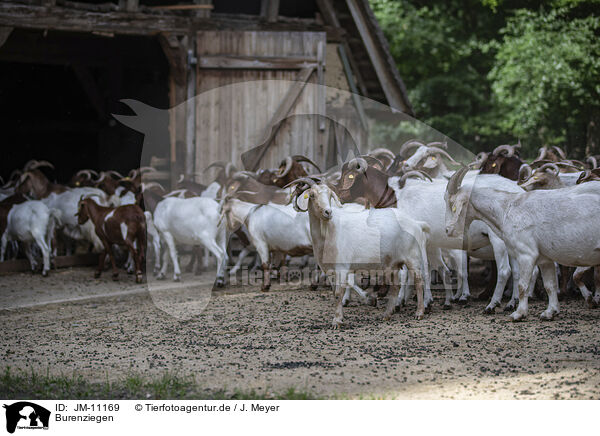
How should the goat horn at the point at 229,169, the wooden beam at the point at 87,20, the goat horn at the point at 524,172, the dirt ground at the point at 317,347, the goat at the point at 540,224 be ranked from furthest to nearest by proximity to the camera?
the goat horn at the point at 229,169, the wooden beam at the point at 87,20, the goat horn at the point at 524,172, the goat at the point at 540,224, the dirt ground at the point at 317,347

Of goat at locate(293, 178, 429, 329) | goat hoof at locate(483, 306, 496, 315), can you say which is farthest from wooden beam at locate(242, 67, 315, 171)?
goat hoof at locate(483, 306, 496, 315)

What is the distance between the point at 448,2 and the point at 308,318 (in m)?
22.3

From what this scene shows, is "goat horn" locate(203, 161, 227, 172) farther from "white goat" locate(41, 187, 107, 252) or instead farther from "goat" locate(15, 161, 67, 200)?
"goat" locate(15, 161, 67, 200)

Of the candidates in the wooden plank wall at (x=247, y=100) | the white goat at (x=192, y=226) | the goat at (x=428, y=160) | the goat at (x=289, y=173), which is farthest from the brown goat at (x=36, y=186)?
the goat at (x=428, y=160)

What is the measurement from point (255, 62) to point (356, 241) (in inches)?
272

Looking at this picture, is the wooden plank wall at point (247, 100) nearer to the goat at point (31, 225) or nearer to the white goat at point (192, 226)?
the white goat at point (192, 226)

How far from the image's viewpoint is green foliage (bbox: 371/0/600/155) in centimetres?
1934
